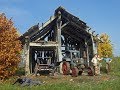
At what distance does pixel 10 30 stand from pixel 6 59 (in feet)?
8.63

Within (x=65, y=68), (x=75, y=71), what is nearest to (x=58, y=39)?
(x=65, y=68)

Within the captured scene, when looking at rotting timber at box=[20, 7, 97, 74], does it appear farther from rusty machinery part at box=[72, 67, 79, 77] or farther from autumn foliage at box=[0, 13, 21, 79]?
rusty machinery part at box=[72, 67, 79, 77]

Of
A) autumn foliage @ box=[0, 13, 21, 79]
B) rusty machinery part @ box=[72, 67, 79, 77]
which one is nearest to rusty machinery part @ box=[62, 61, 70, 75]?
rusty machinery part @ box=[72, 67, 79, 77]

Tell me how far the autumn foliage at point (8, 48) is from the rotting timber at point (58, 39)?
96 cm

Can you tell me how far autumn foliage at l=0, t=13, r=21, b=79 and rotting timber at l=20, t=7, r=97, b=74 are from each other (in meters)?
0.96

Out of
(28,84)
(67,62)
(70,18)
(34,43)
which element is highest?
(70,18)

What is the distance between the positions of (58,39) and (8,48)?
17.2 feet

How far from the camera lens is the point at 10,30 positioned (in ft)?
87.2

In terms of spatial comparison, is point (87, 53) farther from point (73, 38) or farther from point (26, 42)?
point (26, 42)

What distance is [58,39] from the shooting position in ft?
95.0

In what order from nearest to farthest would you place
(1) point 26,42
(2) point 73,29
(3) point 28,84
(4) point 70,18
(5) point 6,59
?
1. (3) point 28,84
2. (5) point 6,59
3. (1) point 26,42
4. (4) point 70,18
5. (2) point 73,29

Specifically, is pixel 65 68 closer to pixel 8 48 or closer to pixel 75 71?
pixel 75 71

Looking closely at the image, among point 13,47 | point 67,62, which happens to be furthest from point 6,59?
point 67,62

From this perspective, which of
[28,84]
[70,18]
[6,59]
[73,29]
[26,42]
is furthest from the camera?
[73,29]
